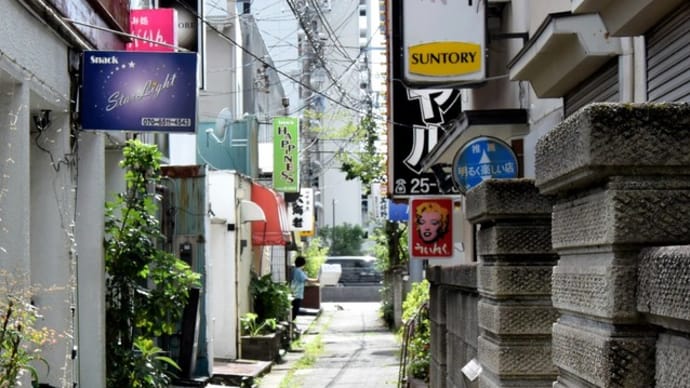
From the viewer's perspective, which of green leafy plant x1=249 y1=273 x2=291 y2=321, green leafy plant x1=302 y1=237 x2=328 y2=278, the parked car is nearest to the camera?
green leafy plant x1=249 y1=273 x2=291 y2=321

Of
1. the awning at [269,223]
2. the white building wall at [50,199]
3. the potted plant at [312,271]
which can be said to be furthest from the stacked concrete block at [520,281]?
the potted plant at [312,271]

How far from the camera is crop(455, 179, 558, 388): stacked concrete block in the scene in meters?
5.13

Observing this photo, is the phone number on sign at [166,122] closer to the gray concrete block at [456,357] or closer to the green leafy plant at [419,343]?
the gray concrete block at [456,357]

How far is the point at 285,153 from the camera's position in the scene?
2852 centimetres

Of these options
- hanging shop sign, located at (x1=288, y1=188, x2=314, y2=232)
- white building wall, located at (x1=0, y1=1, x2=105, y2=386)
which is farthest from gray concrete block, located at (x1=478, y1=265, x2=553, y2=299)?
hanging shop sign, located at (x1=288, y1=188, x2=314, y2=232)

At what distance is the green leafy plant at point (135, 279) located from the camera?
1098cm

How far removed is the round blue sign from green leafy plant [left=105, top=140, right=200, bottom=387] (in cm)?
332

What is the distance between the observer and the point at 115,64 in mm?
9688

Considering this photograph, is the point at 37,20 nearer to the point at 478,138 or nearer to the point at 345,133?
the point at 478,138

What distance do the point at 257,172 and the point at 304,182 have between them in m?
20.6

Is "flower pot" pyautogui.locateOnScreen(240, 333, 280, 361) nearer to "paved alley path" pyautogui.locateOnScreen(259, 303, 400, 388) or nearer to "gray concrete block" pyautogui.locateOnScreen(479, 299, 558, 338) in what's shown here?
"paved alley path" pyautogui.locateOnScreen(259, 303, 400, 388)

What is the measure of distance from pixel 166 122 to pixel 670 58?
4.90m

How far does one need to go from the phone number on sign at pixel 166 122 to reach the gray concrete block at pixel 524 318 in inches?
204

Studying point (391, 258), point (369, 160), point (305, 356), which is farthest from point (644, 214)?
point (391, 258)
